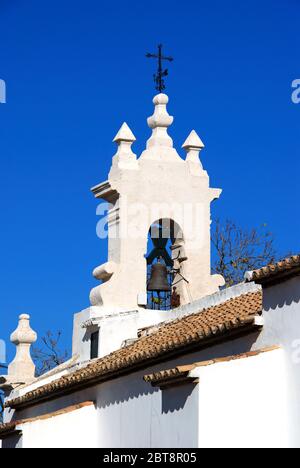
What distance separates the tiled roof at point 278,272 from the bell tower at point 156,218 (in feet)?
20.7

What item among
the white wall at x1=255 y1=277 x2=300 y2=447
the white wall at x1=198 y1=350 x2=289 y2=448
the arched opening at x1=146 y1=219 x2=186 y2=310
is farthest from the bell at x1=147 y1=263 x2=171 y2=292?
the white wall at x1=198 y1=350 x2=289 y2=448

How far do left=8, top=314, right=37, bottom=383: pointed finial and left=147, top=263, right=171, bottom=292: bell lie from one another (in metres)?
4.27

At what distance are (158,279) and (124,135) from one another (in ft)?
8.25

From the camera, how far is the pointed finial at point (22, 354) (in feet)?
85.6

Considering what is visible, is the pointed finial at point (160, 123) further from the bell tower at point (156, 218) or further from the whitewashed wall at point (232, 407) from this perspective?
the whitewashed wall at point (232, 407)

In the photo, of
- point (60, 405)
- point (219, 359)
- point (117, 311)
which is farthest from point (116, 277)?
point (219, 359)

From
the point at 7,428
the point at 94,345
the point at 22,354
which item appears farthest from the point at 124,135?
the point at 7,428

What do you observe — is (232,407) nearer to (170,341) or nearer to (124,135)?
(170,341)

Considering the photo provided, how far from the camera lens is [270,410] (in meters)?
15.8

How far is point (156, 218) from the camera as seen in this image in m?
23.0

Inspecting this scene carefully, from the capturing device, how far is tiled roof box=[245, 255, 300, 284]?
1559 cm

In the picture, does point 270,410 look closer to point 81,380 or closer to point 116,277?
point 81,380

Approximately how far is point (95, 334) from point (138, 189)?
8.16 ft

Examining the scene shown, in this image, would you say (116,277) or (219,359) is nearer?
(219,359)
